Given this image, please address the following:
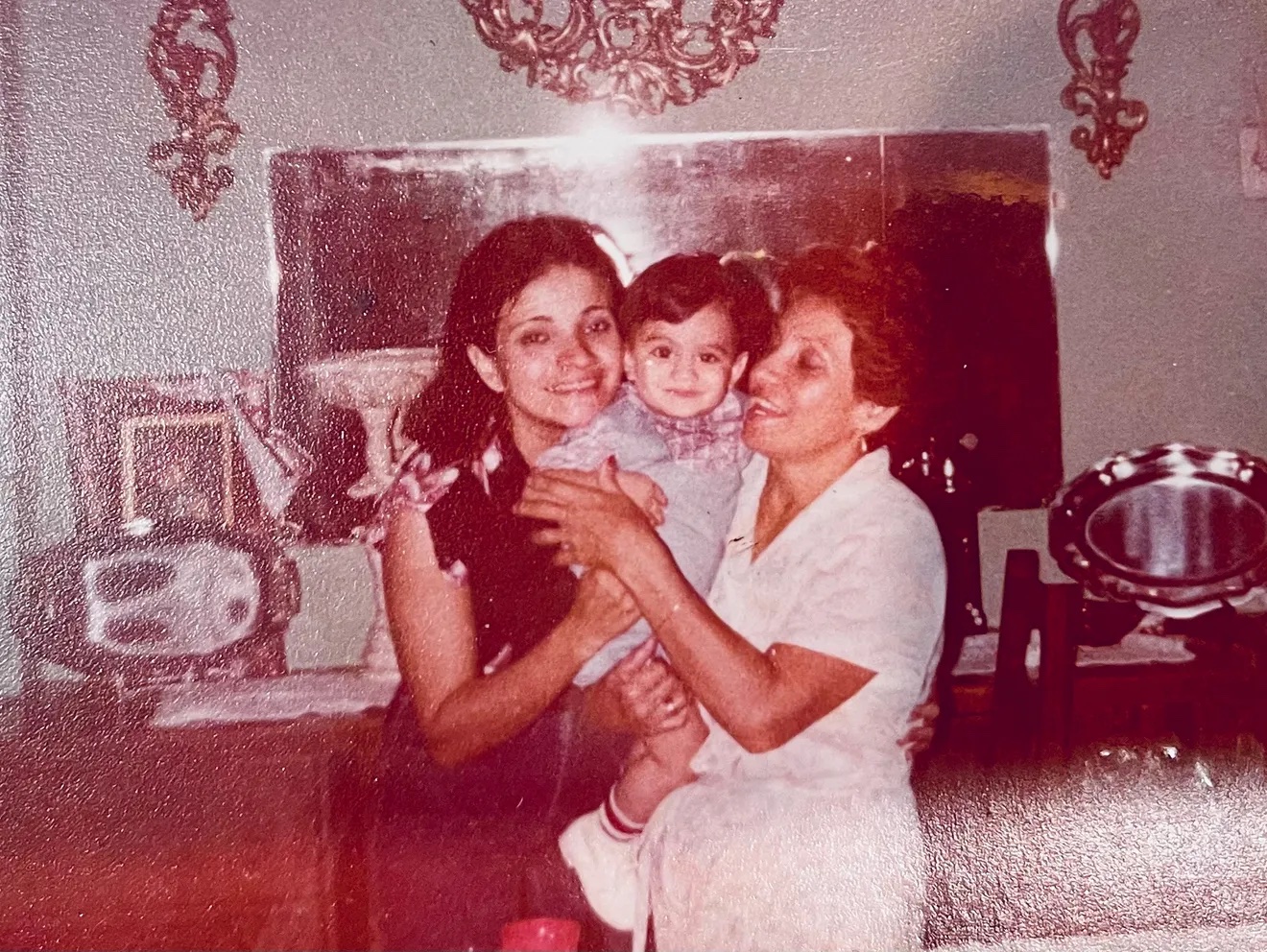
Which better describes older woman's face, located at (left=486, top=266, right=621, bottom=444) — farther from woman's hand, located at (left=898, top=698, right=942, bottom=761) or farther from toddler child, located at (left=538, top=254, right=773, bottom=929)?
woman's hand, located at (left=898, top=698, right=942, bottom=761)

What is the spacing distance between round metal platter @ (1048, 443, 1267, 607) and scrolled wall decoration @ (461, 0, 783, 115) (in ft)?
2.79

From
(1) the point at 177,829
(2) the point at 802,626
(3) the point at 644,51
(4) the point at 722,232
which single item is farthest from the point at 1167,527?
(1) the point at 177,829

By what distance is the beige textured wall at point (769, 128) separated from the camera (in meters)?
1.47

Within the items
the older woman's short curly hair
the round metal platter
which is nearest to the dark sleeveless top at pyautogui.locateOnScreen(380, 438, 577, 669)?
the older woman's short curly hair

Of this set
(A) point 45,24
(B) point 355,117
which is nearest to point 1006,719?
(B) point 355,117

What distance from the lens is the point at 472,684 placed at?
1511mm

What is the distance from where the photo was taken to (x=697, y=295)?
151 cm

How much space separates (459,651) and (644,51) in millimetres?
957

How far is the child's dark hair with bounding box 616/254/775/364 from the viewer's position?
150 centimetres

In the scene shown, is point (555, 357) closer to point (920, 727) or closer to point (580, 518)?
point (580, 518)

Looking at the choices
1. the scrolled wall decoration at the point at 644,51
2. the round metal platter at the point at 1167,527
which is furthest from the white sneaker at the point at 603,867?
the scrolled wall decoration at the point at 644,51

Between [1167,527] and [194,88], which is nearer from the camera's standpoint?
[194,88]

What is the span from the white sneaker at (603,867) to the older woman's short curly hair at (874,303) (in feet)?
2.59

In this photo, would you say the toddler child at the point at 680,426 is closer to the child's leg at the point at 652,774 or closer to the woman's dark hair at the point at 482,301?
the child's leg at the point at 652,774
